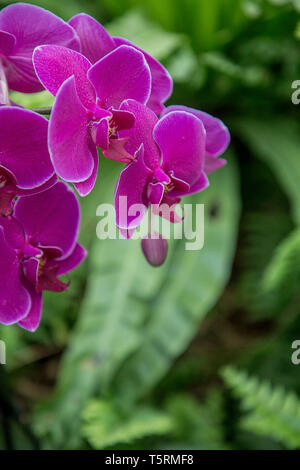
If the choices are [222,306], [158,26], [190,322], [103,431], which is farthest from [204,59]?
[103,431]

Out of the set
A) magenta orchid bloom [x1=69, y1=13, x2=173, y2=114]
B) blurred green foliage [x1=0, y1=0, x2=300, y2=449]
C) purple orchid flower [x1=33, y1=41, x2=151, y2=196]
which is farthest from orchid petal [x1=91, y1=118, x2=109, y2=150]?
blurred green foliage [x1=0, y1=0, x2=300, y2=449]

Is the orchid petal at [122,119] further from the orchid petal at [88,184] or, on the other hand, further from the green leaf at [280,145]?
the green leaf at [280,145]

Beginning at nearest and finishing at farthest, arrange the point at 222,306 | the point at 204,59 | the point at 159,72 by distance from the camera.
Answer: the point at 159,72 → the point at 204,59 → the point at 222,306

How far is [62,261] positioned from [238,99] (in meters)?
0.97

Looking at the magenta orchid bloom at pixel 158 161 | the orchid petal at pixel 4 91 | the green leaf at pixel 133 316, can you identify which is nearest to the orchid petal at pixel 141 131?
the magenta orchid bloom at pixel 158 161

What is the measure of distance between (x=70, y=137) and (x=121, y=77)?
0.08 metres

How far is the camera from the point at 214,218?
3.91 ft

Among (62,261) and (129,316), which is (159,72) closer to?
(62,261)

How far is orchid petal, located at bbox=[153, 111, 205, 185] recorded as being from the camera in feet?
1.61

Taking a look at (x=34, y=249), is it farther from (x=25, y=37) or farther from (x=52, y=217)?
(x=25, y=37)

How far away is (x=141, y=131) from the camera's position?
0.49m

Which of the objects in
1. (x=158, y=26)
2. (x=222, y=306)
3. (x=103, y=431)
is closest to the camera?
(x=103, y=431)

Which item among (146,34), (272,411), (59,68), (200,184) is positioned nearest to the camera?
(59,68)

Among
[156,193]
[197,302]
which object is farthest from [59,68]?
[197,302]
